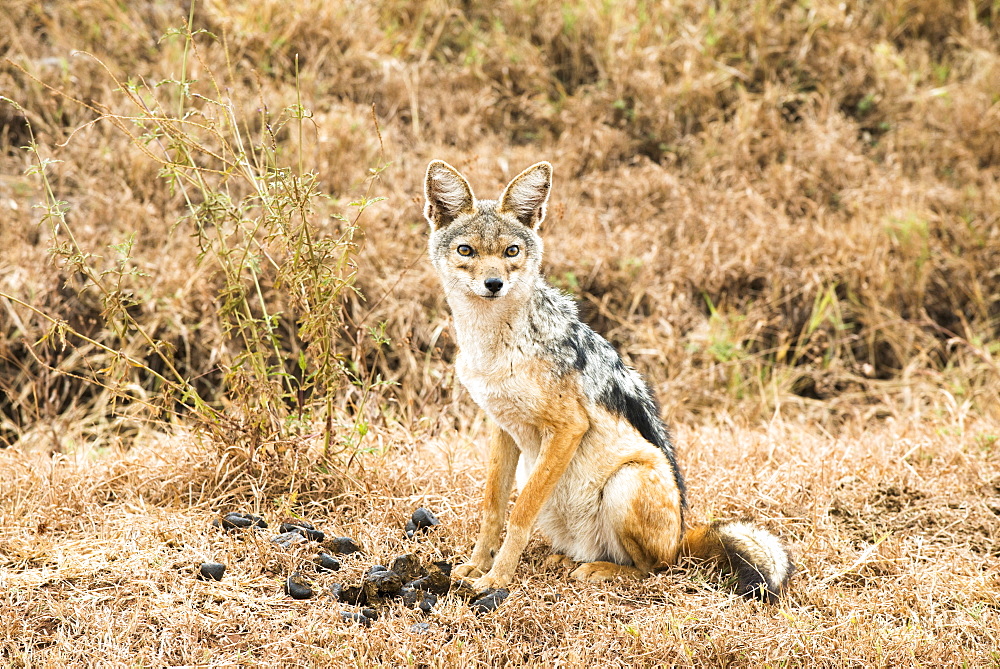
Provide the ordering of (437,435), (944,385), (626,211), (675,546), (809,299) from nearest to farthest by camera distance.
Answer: (675,546) → (437,435) → (944,385) → (809,299) → (626,211)

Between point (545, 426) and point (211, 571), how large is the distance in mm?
1776

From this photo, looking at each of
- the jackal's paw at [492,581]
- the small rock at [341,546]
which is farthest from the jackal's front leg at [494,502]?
the small rock at [341,546]

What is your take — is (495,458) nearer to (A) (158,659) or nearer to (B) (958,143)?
(A) (158,659)

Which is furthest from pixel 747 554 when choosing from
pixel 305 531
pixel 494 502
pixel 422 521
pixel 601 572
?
pixel 305 531

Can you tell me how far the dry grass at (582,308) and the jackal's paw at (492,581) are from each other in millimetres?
168

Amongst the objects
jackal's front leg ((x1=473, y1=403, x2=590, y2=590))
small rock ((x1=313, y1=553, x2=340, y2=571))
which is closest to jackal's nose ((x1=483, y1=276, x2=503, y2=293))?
jackal's front leg ((x1=473, y1=403, x2=590, y2=590))

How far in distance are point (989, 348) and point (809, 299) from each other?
160 cm

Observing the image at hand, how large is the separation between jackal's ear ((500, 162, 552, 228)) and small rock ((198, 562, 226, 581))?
2.26 m

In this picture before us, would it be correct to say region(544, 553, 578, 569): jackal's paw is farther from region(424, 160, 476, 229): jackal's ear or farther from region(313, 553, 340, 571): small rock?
region(424, 160, 476, 229): jackal's ear

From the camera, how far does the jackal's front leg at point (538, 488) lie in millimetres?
4410

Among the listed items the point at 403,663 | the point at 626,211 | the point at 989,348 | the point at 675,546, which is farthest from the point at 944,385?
the point at 403,663

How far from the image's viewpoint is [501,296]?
4.29 metres

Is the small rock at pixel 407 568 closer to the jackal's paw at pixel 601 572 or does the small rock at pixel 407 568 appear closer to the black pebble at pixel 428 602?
the black pebble at pixel 428 602

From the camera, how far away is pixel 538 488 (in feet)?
14.5
